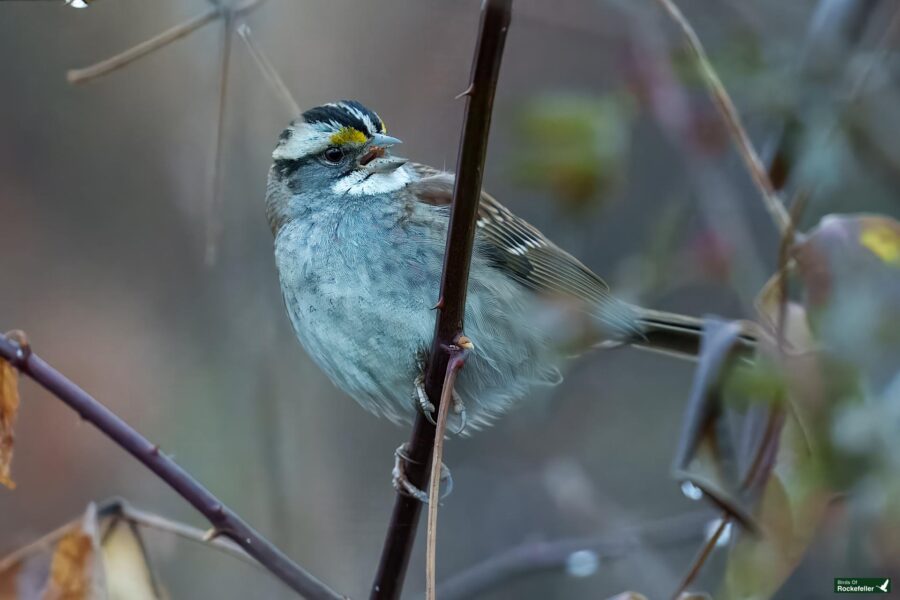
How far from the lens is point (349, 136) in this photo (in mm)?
3354

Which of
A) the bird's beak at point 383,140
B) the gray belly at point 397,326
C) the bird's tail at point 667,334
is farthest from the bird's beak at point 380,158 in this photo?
the bird's tail at point 667,334

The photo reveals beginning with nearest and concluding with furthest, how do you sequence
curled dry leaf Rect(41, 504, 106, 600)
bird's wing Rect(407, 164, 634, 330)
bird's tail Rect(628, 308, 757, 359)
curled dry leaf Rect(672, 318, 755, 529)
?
curled dry leaf Rect(41, 504, 106, 600) < curled dry leaf Rect(672, 318, 755, 529) < bird's wing Rect(407, 164, 634, 330) < bird's tail Rect(628, 308, 757, 359)

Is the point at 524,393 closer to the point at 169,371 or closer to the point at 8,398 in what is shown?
the point at 8,398

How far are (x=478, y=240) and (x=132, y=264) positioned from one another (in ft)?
9.89

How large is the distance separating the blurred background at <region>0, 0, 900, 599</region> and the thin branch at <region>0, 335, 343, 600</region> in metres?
1.57

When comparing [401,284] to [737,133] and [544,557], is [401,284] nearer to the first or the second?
[737,133]

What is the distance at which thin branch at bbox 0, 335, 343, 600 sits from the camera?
85.0 inches

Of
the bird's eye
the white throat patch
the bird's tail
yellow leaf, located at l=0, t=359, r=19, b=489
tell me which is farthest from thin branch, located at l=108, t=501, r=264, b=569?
the bird's tail

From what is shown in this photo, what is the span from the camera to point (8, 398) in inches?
86.0

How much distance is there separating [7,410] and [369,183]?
1.43 m

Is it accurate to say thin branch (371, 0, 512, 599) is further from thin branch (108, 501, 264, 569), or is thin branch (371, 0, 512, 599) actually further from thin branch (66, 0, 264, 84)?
thin branch (66, 0, 264, 84)

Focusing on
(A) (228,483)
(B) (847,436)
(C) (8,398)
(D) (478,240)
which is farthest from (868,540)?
(A) (228,483)

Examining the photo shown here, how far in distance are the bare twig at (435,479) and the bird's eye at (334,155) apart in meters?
1.36

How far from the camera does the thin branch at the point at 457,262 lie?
171cm
